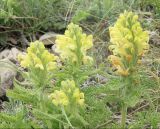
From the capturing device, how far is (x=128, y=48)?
6.66 feet

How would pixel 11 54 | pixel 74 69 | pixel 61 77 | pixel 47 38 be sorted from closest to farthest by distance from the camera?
pixel 74 69
pixel 61 77
pixel 11 54
pixel 47 38

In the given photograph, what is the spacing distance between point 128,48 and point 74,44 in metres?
0.25

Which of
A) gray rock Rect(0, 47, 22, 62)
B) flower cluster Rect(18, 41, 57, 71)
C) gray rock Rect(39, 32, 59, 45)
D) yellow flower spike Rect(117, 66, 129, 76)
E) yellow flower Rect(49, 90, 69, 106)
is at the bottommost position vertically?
gray rock Rect(0, 47, 22, 62)

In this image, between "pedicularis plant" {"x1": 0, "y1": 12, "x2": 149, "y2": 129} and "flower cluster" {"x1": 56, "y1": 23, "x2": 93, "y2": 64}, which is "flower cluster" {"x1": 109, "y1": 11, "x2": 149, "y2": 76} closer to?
"pedicularis plant" {"x1": 0, "y1": 12, "x2": 149, "y2": 129}

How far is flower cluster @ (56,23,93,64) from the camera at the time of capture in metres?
2.07

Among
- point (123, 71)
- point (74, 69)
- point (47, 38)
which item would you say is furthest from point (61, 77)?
point (47, 38)

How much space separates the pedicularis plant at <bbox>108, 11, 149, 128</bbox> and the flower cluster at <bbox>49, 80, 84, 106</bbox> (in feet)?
0.69

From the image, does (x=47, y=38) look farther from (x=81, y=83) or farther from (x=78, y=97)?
(x=78, y=97)

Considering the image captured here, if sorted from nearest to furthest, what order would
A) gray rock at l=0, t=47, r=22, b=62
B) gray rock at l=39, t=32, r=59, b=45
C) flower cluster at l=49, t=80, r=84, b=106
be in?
1. flower cluster at l=49, t=80, r=84, b=106
2. gray rock at l=0, t=47, r=22, b=62
3. gray rock at l=39, t=32, r=59, b=45

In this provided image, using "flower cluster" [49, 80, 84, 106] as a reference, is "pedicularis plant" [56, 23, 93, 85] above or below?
above

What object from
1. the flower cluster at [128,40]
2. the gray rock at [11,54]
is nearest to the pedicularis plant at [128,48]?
the flower cluster at [128,40]

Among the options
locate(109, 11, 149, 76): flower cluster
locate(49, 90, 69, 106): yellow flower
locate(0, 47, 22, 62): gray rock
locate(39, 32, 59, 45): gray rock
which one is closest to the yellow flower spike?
locate(109, 11, 149, 76): flower cluster

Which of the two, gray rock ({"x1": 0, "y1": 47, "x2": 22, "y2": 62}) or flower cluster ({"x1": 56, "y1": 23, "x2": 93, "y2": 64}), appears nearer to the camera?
flower cluster ({"x1": 56, "y1": 23, "x2": 93, "y2": 64})

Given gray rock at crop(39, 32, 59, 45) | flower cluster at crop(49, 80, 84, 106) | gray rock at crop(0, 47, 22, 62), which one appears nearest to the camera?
flower cluster at crop(49, 80, 84, 106)
